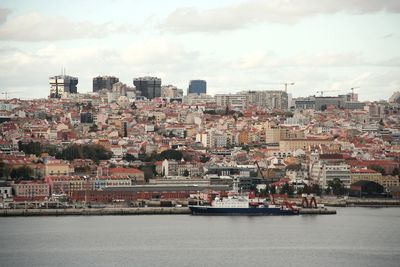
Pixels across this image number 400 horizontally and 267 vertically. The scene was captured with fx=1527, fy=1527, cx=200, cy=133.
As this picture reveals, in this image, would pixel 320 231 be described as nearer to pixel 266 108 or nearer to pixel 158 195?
pixel 158 195

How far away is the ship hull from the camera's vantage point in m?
36.4

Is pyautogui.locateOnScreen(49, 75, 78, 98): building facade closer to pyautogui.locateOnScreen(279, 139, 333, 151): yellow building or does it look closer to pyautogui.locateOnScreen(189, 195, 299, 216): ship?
pyautogui.locateOnScreen(279, 139, 333, 151): yellow building

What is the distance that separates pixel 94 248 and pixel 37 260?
2046 mm

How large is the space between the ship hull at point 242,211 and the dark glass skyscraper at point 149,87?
147 feet

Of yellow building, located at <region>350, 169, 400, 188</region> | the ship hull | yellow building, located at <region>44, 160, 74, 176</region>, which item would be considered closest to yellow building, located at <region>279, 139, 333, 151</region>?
yellow building, located at <region>350, 169, 400, 188</region>

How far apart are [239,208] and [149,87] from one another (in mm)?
45752

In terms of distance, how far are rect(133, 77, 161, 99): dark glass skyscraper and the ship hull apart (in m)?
44.9

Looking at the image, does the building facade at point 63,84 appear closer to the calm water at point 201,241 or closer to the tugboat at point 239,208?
the tugboat at point 239,208

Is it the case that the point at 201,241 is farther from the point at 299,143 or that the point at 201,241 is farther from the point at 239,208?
the point at 299,143

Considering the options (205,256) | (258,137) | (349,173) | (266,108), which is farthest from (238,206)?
(266,108)

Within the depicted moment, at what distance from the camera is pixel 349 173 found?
44.6 m

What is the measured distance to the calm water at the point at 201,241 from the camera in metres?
24.6

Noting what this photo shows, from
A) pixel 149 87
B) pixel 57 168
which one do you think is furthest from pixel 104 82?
pixel 57 168

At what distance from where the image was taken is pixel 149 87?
81.9m
